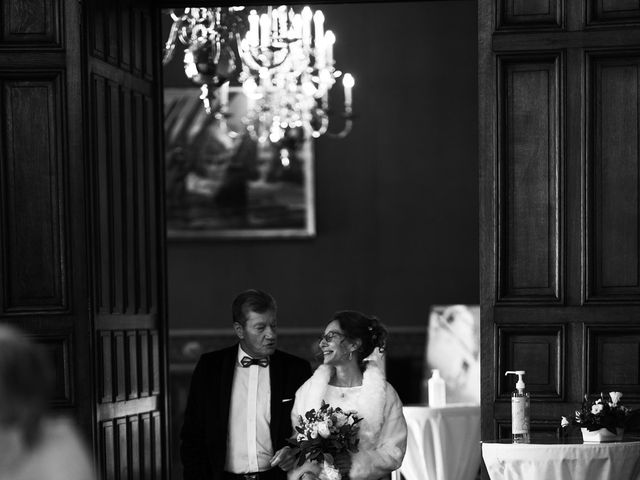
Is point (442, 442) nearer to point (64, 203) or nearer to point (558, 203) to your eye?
point (558, 203)

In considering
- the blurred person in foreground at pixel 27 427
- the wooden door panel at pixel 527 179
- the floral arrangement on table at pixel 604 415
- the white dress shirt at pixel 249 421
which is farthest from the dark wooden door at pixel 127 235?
the blurred person in foreground at pixel 27 427

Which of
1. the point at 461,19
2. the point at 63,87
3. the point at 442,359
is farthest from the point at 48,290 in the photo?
the point at 461,19

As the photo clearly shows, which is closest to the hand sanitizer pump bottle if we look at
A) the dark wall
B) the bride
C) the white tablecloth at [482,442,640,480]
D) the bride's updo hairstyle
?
the white tablecloth at [482,442,640,480]

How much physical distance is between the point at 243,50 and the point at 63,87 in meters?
2.55

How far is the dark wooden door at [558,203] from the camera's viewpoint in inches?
259

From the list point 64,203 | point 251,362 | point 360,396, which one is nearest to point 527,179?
point 360,396

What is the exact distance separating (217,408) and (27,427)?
138 inches

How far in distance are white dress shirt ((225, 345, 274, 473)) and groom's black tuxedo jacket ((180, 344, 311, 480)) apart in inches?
1.3

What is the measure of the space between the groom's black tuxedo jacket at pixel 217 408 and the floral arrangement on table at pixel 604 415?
1265mm

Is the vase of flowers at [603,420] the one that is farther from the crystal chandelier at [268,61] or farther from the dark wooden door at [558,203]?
the crystal chandelier at [268,61]

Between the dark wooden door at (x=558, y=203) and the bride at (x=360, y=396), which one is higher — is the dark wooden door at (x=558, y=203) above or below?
above

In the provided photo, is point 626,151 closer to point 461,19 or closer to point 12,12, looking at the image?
point 12,12

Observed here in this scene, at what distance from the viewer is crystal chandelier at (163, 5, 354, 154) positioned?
891 centimetres

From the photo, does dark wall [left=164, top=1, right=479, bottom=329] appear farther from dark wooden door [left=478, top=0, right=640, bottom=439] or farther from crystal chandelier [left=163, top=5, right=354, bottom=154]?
dark wooden door [left=478, top=0, right=640, bottom=439]
